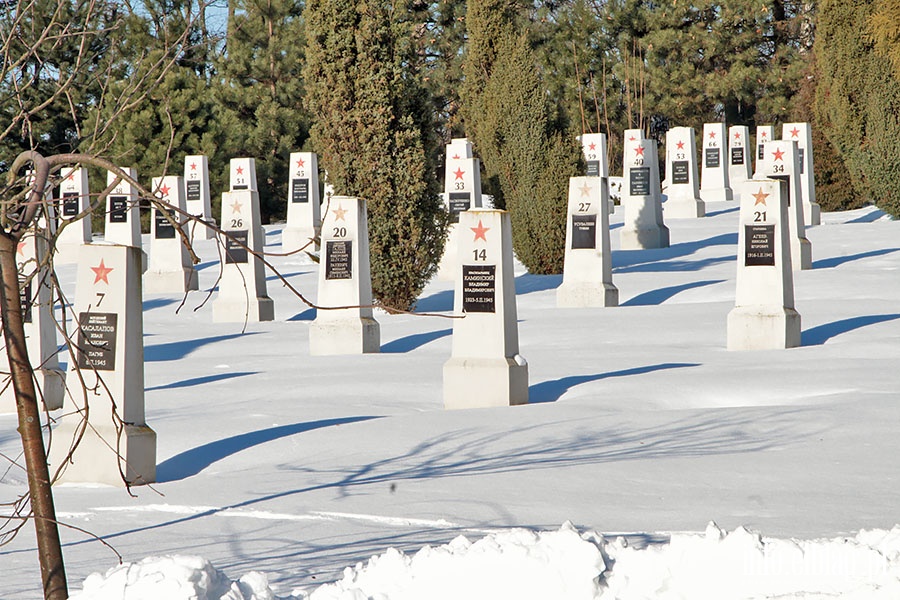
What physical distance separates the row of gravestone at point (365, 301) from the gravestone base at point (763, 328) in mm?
10

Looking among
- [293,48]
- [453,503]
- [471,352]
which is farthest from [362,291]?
[293,48]

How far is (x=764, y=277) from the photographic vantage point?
10602 millimetres

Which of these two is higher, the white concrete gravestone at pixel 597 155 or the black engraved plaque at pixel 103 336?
the white concrete gravestone at pixel 597 155

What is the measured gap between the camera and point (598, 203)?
46.1 feet

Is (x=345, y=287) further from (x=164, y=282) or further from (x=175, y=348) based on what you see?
(x=164, y=282)

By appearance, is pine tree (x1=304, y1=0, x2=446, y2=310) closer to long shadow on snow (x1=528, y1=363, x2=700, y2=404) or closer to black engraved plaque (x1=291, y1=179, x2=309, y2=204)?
long shadow on snow (x1=528, y1=363, x2=700, y2=404)

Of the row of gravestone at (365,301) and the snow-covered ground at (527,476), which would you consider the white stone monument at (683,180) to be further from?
the snow-covered ground at (527,476)

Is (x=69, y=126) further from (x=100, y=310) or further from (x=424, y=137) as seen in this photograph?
(x=100, y=310)

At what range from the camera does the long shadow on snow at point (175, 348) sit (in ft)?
37.7

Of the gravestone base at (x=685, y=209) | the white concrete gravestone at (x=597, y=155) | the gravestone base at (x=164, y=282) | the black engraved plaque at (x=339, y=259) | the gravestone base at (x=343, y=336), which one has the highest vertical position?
the white concrete gravestone at (x=597, y=155)

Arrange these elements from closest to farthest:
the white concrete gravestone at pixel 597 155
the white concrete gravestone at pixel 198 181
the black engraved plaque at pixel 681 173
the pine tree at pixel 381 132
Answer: the pine tree at pixel 381 132 < the white concrete gravestone at pixel 198 181 < the black engraved plaque at pixel 681 173 < the white concrete gravestone at pixel 597 155

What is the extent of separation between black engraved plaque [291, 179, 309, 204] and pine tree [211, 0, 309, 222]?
5.86 metres

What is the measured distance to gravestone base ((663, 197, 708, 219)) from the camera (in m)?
23.6

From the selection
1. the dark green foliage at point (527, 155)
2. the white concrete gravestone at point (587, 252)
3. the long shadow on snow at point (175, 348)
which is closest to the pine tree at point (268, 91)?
the dark green foliage at point (527, 155)
